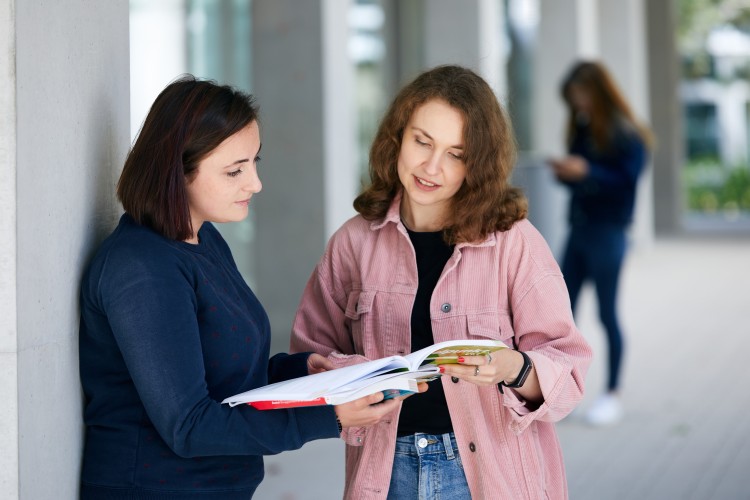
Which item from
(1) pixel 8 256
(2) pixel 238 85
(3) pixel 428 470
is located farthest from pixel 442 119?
(2) pixel 238 85

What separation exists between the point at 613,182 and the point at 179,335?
4517 millimetres

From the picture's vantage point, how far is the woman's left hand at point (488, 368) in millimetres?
2152

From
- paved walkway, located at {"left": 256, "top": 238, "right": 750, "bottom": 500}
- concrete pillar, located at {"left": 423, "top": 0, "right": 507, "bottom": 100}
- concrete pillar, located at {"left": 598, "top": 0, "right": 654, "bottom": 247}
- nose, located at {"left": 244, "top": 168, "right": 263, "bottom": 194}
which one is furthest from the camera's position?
concrete pillar, located at {"left": 598, "top": 0, "right": 654, "bottom": 247}

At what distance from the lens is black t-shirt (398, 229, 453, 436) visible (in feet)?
8.14

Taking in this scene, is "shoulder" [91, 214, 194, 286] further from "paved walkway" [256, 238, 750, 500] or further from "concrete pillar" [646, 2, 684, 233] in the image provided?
"concrete pillar" [646, 2, 684, 233]

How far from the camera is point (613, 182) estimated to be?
6102mm

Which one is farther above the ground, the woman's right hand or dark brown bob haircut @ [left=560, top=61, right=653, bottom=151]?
dark brown bob haircut @ [left=560, top=61, right=653, bottom=151]

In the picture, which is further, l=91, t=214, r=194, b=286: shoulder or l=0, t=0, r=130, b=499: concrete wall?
l=91, t=214, r=194, b=286: shoulder

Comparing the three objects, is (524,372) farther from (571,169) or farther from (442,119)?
(571,169)

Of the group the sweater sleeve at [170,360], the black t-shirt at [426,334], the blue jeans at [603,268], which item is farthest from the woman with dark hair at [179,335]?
the blue jeans at [603,268]

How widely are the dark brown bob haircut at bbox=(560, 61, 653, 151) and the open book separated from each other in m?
4.25

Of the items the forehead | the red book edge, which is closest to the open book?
the red book edge

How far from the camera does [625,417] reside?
253 inches

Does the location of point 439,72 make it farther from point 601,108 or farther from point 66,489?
point 601,108
